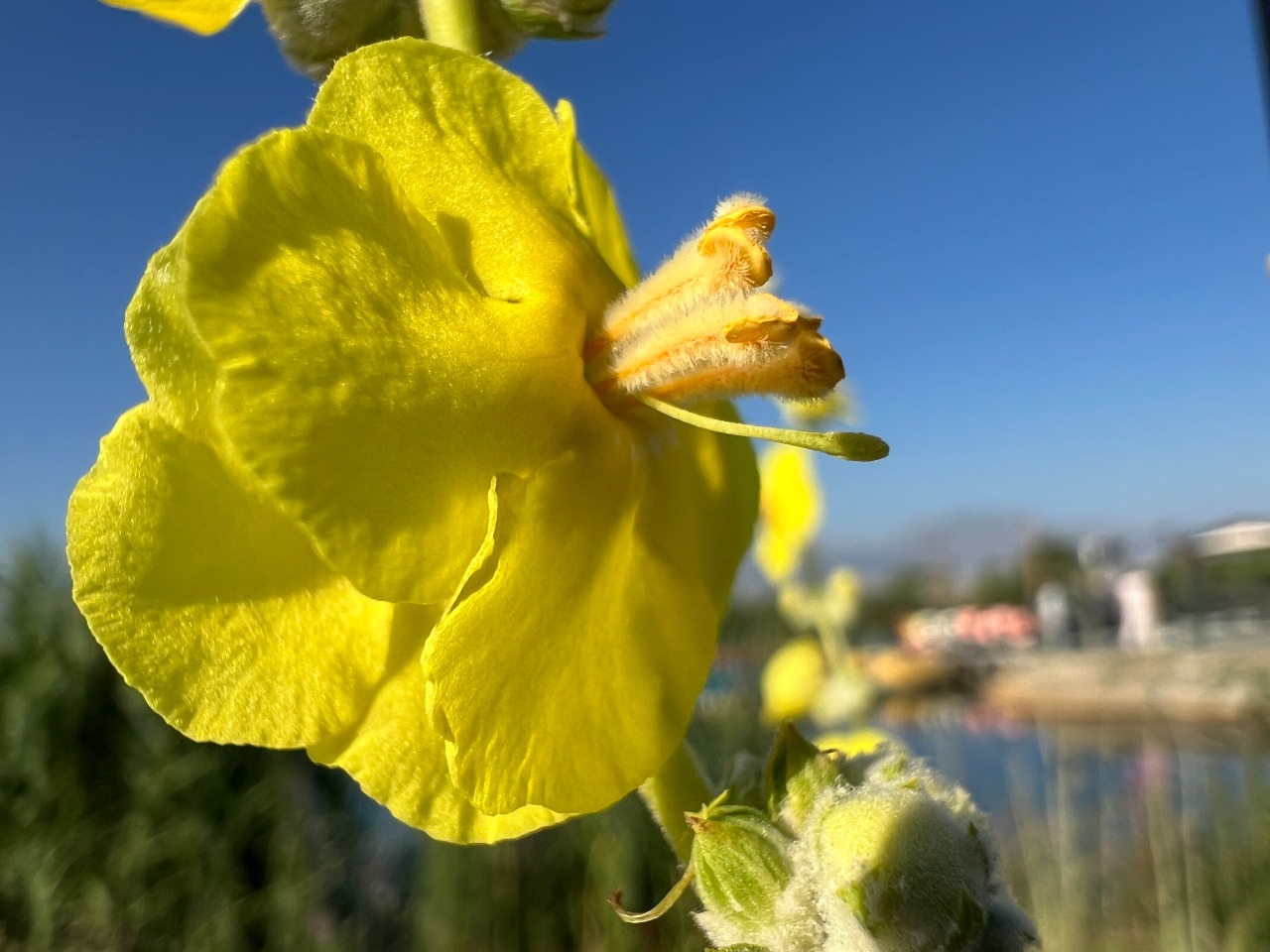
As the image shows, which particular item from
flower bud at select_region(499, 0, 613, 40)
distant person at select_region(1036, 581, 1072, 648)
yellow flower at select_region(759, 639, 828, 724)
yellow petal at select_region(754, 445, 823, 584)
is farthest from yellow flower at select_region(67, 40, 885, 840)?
distant person at select_region(1036, 581, 1072, 648)

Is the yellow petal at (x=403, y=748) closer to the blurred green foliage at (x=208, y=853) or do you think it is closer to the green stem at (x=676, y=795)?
the green stem at (x=676, y=795)

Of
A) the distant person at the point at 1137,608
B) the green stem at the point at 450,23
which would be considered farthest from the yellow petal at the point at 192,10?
the distant person at the point at 1137,608

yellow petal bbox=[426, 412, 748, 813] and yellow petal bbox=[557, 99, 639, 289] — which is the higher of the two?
yellow petal bbox=[557, 99, 639, 289]

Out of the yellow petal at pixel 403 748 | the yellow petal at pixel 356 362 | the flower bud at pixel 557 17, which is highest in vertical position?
the flower bud at pixel 557 17

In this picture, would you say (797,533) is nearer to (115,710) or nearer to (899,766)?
(899,766)

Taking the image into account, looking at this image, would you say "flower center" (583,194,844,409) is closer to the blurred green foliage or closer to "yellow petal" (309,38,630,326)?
"yellow petal" (309,38,630,326)

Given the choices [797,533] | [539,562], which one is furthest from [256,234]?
[797,533]
